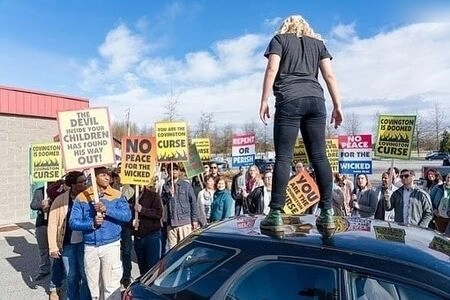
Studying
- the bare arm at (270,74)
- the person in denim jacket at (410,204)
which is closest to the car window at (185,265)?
the bare arm at (270,74)

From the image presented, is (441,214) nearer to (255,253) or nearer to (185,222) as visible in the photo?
(185,222)

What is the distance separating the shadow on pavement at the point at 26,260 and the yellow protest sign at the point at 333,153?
19.6 feet

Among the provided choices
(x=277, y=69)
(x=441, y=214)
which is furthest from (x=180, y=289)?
(x=441, y=214)

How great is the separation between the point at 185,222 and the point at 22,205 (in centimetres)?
1010

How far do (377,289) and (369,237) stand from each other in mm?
371

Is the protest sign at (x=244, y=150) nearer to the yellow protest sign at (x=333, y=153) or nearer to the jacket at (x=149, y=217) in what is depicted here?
the yellow protest sign at (x=333, y=153)

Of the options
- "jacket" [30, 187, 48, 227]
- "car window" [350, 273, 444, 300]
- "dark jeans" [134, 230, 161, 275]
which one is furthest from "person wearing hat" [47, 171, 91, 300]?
"car window" [350, 273, 444, 300]

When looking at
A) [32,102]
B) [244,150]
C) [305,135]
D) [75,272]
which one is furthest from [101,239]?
[32,102]

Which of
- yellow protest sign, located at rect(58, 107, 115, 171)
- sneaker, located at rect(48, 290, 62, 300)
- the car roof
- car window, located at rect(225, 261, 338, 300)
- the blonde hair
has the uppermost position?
the blonde hair

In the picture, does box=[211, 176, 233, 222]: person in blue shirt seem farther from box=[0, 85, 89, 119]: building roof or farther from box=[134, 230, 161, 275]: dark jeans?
box=[0, 85, 89, 119]: building roof

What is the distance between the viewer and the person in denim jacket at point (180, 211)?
23.7ft

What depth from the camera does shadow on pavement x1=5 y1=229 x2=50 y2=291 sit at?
7457 millimetres

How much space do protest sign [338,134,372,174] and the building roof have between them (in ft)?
28.9

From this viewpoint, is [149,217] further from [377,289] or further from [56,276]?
[377,289]
